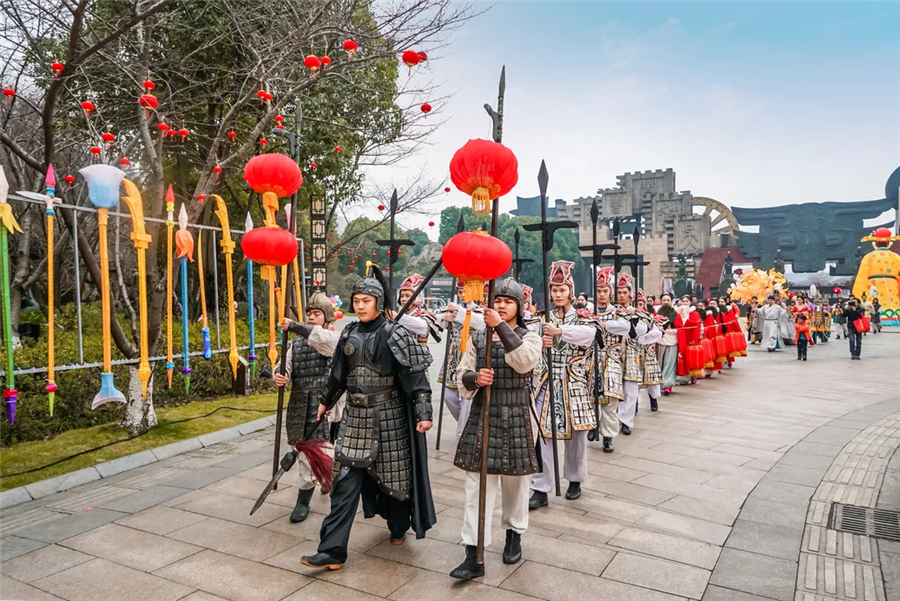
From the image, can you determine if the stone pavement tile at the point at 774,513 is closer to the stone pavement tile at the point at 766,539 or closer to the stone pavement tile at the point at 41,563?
the stone pavement tile at the point at 766,539

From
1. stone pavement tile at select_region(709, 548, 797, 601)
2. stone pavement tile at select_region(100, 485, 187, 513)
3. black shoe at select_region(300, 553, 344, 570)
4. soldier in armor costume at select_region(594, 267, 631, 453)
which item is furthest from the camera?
soldier in armor costume at select_region(594, 267, 631, 453)

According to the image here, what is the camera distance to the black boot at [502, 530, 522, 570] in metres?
3.94

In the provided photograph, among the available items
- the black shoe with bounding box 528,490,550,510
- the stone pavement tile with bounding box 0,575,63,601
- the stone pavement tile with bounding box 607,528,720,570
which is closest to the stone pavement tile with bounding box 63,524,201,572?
the stone pavement tile with bounding box 0,575,63,601

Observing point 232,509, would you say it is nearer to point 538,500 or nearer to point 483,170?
point 538,500

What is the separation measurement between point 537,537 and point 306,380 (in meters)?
2.27

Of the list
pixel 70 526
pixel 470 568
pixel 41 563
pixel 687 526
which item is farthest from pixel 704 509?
pixel 70 526

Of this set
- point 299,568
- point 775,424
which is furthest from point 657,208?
point 299,568

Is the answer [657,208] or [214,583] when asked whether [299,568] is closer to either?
[214,583]

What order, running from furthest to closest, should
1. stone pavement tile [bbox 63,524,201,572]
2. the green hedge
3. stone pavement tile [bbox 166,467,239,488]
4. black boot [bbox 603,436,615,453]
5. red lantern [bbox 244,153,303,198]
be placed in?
black boot [bbox 603,436,615,453] → the green hedge → stone pavement tile [bbox 166,467,239,488] → red lantern [bbox 244,153,303,198] → stone pavement tile [bbox 63,524,201,572]

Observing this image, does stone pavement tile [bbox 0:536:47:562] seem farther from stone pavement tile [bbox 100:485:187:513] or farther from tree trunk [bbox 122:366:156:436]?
tree trunk [bbox 122:366:156:436]

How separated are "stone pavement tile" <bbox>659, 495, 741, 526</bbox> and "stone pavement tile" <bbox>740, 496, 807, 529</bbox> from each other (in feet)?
0.35

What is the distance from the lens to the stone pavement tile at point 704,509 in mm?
4836

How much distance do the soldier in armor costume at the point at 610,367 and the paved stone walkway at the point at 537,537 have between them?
31 cm

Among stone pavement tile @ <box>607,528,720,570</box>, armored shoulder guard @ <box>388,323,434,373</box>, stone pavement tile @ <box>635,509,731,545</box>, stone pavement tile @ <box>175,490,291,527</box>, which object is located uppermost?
armored shoulder guard @ <box>388,323,434,373</box>
